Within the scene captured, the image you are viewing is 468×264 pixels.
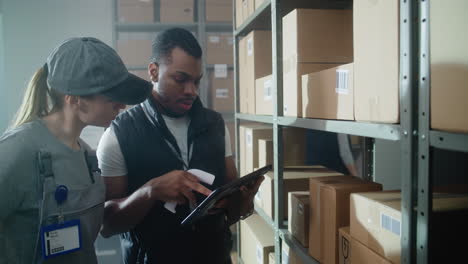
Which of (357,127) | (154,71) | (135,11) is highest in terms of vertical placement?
(135,11)

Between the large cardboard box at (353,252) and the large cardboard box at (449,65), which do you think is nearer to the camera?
the large cardboard box at (449,65)

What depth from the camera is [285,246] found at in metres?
1.45

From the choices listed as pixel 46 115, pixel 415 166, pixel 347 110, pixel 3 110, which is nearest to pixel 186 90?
pixel 46 115

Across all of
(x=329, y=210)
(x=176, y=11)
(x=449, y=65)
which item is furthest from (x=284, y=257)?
(x=176, y=11)

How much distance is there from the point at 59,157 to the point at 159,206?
45 centimetres

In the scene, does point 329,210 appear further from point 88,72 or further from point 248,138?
point 248,138

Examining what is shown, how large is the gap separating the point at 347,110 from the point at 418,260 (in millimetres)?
431

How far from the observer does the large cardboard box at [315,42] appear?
4.11 ft

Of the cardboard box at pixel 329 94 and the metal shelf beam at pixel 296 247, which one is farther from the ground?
the cardboard box at pixel 329 94

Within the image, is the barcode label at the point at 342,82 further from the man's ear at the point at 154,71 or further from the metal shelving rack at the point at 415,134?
the man's ear at the point at 154,71

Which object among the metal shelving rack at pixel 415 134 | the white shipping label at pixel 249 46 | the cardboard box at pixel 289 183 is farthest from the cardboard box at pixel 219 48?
the metal shelving rack at pixel 415 134

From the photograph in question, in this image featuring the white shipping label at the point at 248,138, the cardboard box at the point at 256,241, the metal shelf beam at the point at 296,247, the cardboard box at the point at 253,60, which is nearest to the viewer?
the metal shelf beam at the point at 296,247

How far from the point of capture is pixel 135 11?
3.26m

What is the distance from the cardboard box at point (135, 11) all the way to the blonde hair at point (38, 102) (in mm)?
2416
